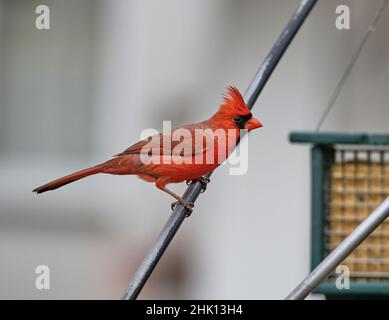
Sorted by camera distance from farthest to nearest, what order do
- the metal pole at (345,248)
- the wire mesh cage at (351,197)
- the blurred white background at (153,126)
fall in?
the blurred white background at (153,126) → the wire mesh cage at (351,197) → the metal pole at (345,248)

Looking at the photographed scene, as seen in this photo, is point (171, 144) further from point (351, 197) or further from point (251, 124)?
point (351, 197)

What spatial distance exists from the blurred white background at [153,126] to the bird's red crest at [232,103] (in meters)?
2.05

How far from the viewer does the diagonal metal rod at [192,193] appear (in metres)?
1.05

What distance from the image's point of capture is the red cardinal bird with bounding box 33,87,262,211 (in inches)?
54.9

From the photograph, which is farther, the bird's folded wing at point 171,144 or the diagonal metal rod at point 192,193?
the bird's folded wing at point 171,144

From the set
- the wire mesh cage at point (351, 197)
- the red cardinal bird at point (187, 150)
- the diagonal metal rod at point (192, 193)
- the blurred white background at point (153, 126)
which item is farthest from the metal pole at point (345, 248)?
the blurred white background at point (153, 126)

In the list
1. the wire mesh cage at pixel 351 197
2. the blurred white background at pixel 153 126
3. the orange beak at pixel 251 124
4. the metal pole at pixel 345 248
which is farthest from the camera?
the blurred white background at pixel 153 126

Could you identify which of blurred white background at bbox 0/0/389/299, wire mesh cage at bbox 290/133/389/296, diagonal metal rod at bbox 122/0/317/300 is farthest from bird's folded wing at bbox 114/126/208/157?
blurred white background at bbox 0/0/389/299

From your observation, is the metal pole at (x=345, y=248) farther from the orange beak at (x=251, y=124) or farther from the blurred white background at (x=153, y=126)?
the blurred white background at (x=153, y=126)

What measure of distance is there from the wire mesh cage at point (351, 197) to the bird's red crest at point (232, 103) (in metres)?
0.60

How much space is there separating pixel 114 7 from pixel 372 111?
3.31 feet

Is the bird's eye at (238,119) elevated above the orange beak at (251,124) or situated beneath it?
elevated above

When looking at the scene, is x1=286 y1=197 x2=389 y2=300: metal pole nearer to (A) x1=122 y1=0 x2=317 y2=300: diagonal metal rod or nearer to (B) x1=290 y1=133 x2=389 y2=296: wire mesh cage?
(A) x1=122 y1=0 x2=317 y2=300: diagonal metal rod
